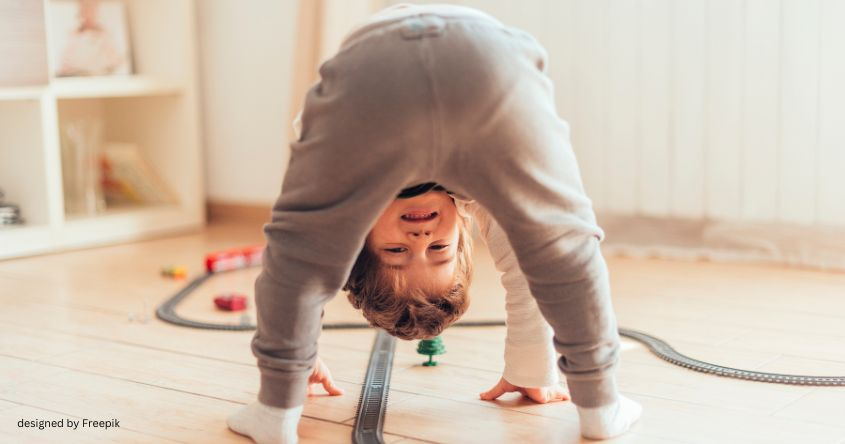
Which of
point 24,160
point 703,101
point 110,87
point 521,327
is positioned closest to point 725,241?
point 703,101

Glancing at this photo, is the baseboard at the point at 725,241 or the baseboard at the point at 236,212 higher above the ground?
the baseboard at the point at 725,241

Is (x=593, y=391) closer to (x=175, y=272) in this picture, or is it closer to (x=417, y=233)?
(x=417, y=233)

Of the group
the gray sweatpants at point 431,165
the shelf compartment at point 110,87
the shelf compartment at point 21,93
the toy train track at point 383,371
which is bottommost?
the toy train track at point 383,371

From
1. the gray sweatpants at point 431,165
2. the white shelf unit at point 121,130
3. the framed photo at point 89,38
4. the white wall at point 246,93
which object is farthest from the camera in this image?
the white wall at point 246,93

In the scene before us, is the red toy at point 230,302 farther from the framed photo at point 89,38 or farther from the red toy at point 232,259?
the framed photo at point 89,38

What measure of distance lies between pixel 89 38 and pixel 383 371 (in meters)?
1.62

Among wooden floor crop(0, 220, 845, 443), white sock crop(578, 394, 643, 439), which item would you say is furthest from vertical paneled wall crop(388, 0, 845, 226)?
white sock crop(578, 394, 643, 439)

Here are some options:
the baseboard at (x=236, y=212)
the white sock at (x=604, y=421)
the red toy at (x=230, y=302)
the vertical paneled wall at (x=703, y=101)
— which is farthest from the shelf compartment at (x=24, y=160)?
the white sock at (x=604, y=421)

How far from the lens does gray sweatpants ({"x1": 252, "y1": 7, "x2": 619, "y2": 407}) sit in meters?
1.00

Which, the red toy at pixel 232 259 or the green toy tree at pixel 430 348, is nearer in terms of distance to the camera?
the green toy tree at pixel 430 348

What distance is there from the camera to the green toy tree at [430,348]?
57.6 inches

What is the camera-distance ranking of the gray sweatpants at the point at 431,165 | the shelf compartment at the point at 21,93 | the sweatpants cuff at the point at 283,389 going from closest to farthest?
1. the gray sweatpants at the point at 431,165
2. the sweatpants cuff at the point at 283,389
3. the shelf compartment at the point at 21,93

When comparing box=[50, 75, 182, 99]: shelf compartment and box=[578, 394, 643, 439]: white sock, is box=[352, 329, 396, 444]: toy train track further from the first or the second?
box=[50, 75, 182, 99]: shelf compartment

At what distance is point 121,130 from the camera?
9.59 feet
